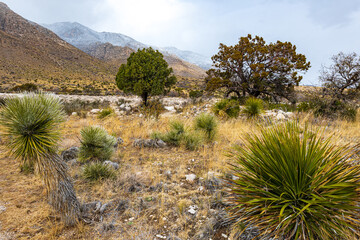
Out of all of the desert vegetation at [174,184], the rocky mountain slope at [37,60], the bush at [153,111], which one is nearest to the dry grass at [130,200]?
the desert vegetation at [174,184]

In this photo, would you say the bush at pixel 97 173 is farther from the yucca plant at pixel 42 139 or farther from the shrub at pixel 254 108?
the shrub at pixel 254 108

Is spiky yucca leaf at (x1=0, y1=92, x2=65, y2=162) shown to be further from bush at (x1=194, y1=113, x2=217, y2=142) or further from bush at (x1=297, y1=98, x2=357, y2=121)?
bush at (x1=297, y1=98, x2=357, y2=121)

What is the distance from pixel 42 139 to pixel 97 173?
57.0 inches

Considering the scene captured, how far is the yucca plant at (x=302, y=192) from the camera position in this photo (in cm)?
150

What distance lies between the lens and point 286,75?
11547mm

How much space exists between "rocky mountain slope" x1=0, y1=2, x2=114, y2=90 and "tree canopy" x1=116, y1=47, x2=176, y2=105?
29.6 meters

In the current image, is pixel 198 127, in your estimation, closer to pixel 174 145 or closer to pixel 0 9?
pixel 174 145

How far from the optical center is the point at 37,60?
50469 mm

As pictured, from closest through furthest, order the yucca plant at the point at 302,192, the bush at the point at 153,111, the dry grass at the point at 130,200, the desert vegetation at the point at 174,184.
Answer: the yucca plant at the point at 302,192, the desert vegetation at the point at 174,184, the dry grass at the point at 130,200, the bush at the point at 153,111

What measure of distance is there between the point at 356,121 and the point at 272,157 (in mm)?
9177

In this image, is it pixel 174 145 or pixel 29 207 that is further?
pixel 174 145

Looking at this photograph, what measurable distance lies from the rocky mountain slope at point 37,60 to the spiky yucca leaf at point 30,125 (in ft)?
130

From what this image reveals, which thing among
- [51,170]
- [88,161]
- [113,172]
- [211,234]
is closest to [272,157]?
[211,234]

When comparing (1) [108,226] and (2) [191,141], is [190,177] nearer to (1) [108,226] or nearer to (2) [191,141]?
(1) [108,226]
